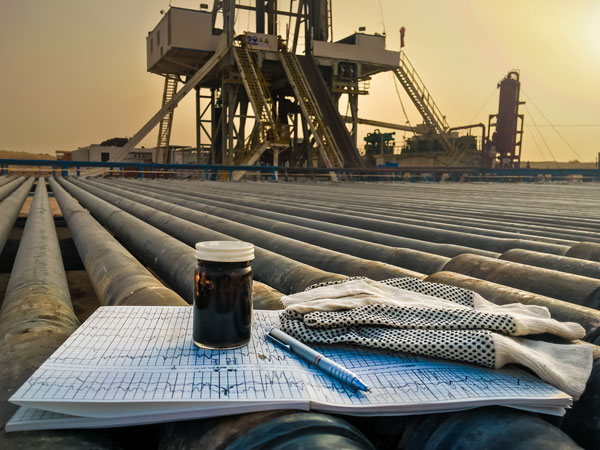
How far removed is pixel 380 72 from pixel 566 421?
27111mm

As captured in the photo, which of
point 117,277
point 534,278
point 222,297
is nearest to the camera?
point 222,297

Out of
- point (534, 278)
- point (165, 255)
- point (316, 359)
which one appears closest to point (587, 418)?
point (316, 359)

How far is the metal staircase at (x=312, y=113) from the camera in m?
21.0

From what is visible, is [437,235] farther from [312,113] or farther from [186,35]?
[186,35]

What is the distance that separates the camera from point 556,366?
1121 mm

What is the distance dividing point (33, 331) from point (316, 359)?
82 centimetres

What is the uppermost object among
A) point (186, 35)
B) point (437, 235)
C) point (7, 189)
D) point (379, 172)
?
point (186, 35)

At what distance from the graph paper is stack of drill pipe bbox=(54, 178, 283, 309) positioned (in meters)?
0.58

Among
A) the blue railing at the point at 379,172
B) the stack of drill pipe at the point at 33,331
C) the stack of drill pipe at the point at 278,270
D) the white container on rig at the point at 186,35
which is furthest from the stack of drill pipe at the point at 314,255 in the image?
the white container on rig at the point at 186,35

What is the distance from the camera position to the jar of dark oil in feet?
4.02

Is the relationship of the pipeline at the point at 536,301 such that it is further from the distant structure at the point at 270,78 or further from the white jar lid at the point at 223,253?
the distant structure at the point at 270,78

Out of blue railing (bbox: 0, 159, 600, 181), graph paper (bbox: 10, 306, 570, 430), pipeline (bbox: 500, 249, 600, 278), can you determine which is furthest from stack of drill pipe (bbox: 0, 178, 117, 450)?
blue railing (bbox: 0, 159, 600, 181)

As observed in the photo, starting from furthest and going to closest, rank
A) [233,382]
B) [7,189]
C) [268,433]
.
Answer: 1. [7,189]
2. [233,382]
3. [268,433]

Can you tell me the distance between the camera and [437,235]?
3488mm
